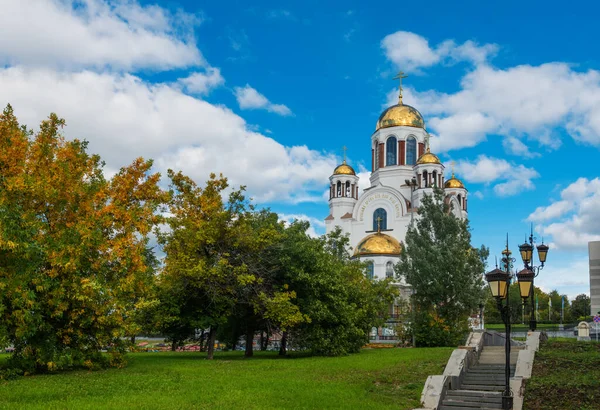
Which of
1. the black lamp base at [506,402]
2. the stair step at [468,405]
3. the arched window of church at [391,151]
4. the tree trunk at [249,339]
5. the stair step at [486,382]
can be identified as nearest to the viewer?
the black lamp base at [506,402]

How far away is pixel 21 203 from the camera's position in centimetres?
1505

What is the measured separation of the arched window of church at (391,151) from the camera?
57938mm

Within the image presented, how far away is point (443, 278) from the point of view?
25516mm

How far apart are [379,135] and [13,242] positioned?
47605 mm

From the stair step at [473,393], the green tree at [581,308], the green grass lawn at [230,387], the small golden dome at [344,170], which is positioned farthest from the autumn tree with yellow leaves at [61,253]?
the green tree at [581,308]

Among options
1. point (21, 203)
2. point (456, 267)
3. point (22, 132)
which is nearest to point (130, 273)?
point (21, 203)

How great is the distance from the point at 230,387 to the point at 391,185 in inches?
1811

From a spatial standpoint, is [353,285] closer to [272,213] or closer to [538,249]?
[272,213]

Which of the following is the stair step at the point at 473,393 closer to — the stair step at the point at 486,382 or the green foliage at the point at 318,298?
the stair step at the point at 486,382

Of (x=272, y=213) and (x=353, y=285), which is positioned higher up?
(x=272, y=213)

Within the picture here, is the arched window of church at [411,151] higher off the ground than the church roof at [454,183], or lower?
higher

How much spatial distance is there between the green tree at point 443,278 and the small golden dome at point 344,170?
31.6 meters

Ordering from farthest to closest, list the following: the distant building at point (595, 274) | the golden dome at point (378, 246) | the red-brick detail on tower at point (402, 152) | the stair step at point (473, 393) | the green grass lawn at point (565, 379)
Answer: the red-brick detail on tower at point (402, 152)
the golden dome at point (378, 246)
the distant building at point (595, 274)
the stair step at point (473, 393)
the green grass lawn at point (565, 379)

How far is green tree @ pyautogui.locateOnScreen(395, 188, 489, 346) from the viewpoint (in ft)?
83.0
